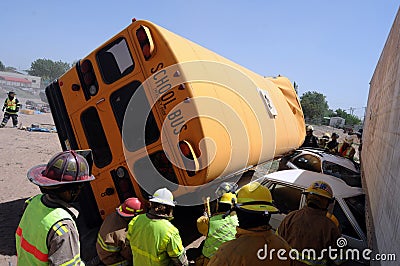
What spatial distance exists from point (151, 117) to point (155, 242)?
1.88 meters

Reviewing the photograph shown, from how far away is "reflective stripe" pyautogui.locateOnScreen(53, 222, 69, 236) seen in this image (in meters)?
1.79

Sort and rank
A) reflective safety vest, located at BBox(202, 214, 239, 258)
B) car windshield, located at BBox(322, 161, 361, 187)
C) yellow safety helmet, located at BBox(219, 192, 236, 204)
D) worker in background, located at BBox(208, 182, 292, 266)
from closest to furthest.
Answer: worker in background, located at BBox(208, 182, 292, 266)
reflective safety vest, located at BBox(202, 214, 239, 258)
yellow safety helmet, located at BBox(219, 192, 236, 204)
car windshield, located at BBox(322, 161, 361, 187)

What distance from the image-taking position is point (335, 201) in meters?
4.21

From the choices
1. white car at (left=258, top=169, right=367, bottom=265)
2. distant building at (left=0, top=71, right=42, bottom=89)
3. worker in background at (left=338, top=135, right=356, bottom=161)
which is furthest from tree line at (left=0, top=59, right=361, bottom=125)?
white car at (left=258, top=169, right=367, bottom=265)

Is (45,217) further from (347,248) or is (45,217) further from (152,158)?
(347,248)

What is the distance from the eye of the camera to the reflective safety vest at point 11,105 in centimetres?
1300

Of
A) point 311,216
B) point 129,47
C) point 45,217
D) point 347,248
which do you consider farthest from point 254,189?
point 129,47

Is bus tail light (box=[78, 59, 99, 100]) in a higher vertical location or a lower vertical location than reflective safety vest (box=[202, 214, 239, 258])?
higher

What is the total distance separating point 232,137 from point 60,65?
11862 centimetres

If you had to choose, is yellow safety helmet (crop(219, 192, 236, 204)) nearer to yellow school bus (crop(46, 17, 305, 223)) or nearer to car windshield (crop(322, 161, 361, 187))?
yellow school bus (crop(46, 17, 305, 223))

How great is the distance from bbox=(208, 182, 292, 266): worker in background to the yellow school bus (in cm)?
168

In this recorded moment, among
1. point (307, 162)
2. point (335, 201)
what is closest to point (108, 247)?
point (335, 201)

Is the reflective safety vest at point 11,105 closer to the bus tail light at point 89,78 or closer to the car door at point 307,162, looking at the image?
the bus tail light at point 89,78

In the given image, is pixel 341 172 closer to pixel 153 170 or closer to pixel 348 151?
pixel 348 151
